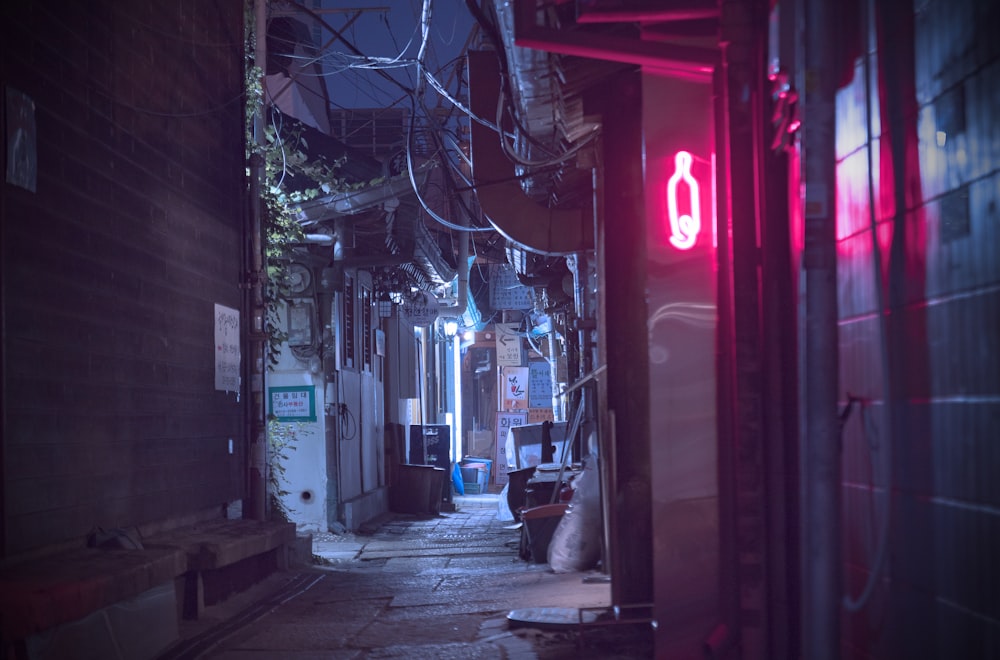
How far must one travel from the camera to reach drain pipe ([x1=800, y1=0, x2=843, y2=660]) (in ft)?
14.3

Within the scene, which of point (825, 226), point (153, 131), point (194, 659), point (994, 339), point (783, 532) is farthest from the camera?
point (153, 131)

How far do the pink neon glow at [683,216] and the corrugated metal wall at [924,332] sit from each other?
1.51 metres

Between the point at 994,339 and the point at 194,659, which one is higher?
the point at 994,339

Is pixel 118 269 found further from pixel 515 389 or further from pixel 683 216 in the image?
pixel 515 389

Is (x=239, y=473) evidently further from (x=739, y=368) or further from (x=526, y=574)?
(x=739, y=368)

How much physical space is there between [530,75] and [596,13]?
69.5 inches

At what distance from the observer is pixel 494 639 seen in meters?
7.95

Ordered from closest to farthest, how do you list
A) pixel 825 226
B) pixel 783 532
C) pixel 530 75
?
1. pixel 825 226
2. pixel 783 532
3. pixel 530 75

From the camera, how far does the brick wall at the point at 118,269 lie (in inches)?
283

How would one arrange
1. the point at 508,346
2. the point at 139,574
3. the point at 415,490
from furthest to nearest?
1. the point at 508,346
2. the point at 415,490
3. the point at 139,574

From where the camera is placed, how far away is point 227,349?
12289 millimetres

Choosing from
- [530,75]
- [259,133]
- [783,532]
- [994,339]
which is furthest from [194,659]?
[259,133]

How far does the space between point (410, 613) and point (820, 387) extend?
6216 millimetres

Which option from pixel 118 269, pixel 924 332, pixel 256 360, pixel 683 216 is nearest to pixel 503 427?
pixel 256 360
